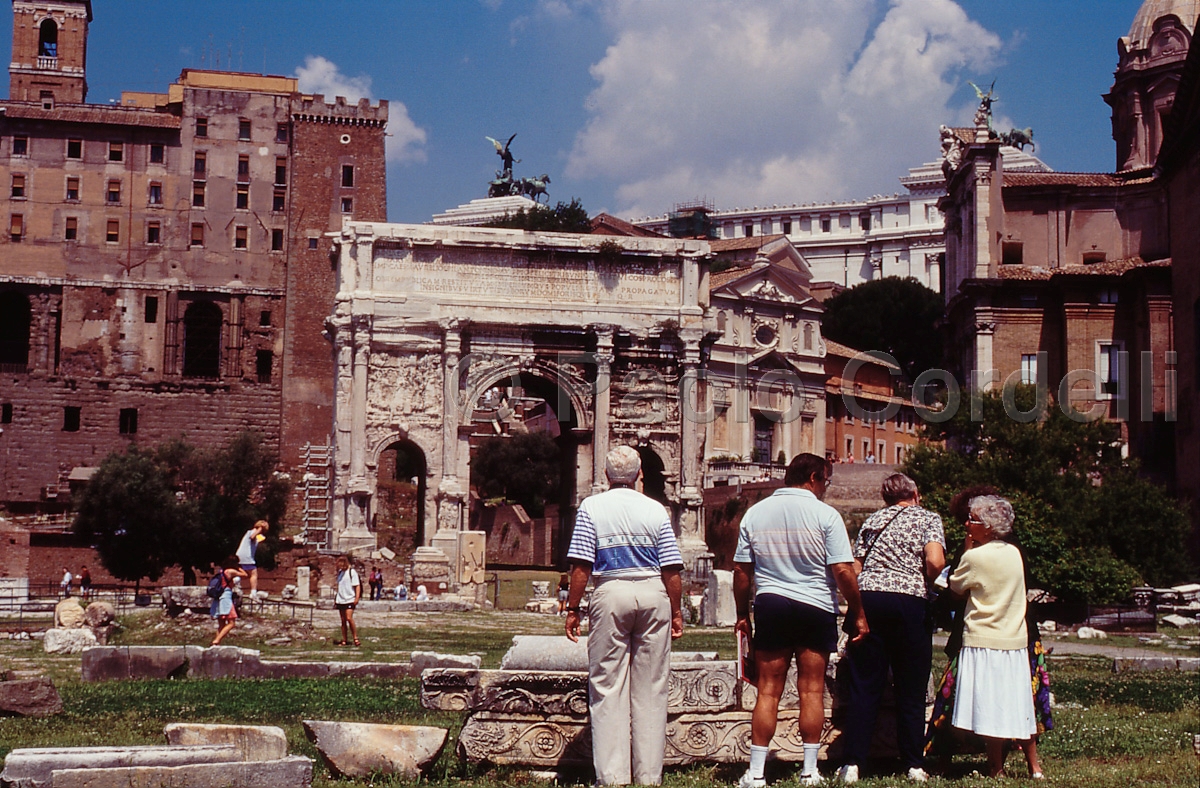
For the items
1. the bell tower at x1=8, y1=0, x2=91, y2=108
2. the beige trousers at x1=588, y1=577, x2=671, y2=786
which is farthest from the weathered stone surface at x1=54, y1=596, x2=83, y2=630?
the bell tower at x1=8, y1=0, x2=91, y2=108

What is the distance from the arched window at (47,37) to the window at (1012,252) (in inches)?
1955

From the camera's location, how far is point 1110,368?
47.2m

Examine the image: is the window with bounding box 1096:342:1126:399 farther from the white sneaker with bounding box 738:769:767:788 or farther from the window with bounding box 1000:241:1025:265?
the white sneaker with bounding box 738:769:767:788

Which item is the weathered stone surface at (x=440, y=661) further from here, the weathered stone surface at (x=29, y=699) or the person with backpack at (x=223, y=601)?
the person with backpack at (x=223, y=601)

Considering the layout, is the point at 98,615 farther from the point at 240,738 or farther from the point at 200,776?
the point at 200,776

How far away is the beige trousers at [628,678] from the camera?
25.9 ft

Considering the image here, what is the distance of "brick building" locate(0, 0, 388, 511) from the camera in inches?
2726

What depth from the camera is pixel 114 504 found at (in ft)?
174

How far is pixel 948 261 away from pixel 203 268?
34464 mm

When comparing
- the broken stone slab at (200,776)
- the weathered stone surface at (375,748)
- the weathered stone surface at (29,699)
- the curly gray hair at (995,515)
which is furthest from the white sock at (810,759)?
the weathered stone surface at (29,699)

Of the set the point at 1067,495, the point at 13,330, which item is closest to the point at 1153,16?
the point at 1067,495

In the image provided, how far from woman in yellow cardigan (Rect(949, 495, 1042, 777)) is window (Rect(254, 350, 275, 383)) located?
6464 cm

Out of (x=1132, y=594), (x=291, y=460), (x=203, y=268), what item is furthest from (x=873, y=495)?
(x=203, y=268)

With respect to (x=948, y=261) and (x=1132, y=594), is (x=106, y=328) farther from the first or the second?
(x=1132, y=594)
